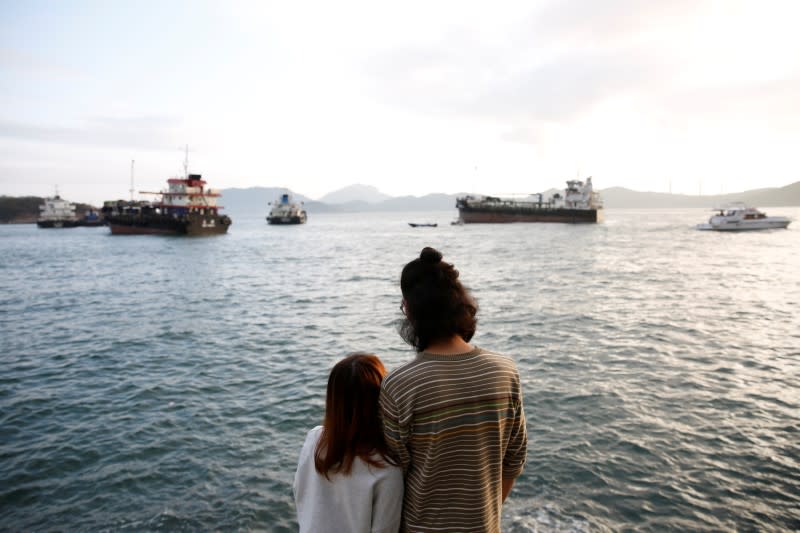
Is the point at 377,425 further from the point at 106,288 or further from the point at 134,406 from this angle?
the point at 106,288

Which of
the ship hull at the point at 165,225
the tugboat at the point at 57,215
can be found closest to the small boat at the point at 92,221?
the tugboat at the point at 57,215

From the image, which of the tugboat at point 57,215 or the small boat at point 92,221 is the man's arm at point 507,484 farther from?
the tugboat at point 57,215

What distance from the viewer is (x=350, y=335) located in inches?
564

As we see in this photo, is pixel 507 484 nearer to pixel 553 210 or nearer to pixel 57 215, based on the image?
pixel 553 210

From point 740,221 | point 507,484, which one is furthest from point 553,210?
point 507,484

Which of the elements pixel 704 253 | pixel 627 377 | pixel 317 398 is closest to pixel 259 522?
pixel 317 398

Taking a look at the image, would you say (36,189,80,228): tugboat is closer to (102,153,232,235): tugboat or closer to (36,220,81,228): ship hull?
(36,220,81,228): ship hull

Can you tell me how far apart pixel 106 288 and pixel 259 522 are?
2317 cm

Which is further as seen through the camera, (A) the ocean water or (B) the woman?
(A) the ocean water

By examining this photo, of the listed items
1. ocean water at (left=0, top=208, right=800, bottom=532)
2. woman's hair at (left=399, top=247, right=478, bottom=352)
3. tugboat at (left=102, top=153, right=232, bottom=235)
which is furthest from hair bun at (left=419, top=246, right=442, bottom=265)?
tugboat at (left=102, top=153, right=232, bottom=235)

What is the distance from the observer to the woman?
2.24 m

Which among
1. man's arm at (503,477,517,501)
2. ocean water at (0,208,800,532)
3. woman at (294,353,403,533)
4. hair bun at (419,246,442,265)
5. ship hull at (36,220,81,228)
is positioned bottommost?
ocean water at (0,208,800,532)

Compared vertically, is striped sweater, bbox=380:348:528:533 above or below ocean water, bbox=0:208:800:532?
above

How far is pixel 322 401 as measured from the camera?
933cm
